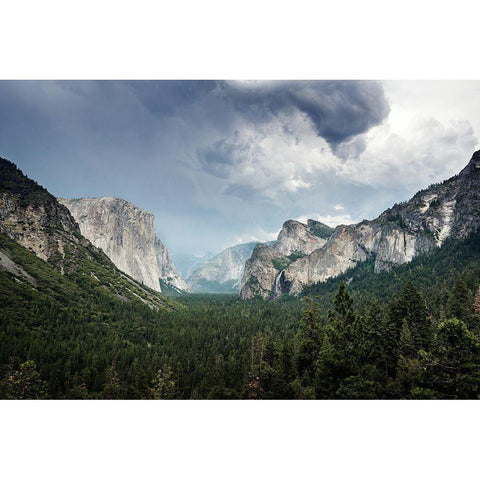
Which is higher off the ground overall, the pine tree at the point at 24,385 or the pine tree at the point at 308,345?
the pine tree at the point at 308,345

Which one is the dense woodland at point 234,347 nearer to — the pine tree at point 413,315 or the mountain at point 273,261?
the pine tree at point 413,315

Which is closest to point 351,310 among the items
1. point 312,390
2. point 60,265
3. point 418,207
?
point 312,390

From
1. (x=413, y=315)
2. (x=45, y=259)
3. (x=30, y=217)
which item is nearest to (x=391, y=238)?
(x=413, y=315)

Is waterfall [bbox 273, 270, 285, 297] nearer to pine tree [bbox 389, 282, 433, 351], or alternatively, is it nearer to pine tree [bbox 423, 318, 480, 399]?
pine tree [bbox 389, 282, 433, 351]

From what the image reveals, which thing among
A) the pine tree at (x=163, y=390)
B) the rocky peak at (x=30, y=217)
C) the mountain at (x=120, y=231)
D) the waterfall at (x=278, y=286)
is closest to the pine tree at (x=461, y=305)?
the pine tree at (x=163, y=390)

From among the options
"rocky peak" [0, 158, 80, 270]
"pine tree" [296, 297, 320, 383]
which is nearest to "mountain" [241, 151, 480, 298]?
"pine tree" [296, 297, 320, 383]

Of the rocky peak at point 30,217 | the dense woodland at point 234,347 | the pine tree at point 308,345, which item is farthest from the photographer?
the rocky peak at point 30,217
